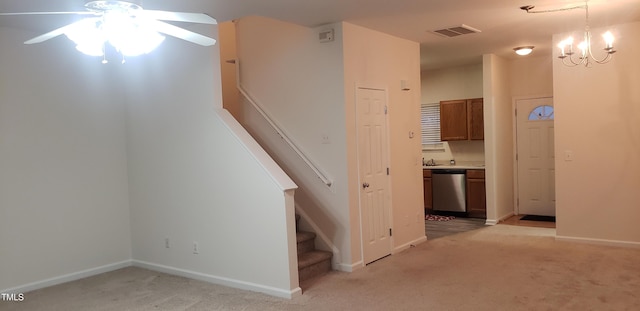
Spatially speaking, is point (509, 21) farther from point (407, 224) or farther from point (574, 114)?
point (407, 224)

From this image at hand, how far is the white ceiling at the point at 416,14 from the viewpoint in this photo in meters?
3.82

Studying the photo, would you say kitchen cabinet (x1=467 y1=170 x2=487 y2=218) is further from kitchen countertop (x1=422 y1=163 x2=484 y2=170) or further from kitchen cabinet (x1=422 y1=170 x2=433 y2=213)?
kitchen cabinet (x1=422 y1=170 x2=433 y2=213)

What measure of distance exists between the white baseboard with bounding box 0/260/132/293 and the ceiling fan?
2.93m

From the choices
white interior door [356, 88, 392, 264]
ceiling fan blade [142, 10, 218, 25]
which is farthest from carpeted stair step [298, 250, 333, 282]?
ceiling fan blade [142, 10, 218, 25]

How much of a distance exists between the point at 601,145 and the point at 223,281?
4446 mm

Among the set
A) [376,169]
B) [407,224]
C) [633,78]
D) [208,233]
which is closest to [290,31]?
[376,169]

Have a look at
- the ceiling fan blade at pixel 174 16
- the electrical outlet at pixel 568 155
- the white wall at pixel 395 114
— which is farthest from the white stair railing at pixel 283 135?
the electrical outlet at pixel 568 155

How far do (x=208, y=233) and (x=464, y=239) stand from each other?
10.8 ft

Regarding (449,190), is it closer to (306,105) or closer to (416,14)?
(306,105)

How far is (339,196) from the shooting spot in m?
4.83

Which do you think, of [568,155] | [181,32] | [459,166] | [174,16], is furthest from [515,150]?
[174,16]

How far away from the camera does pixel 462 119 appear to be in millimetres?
7840

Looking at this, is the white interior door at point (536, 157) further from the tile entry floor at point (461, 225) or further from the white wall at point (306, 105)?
the white wall at point (306, 105)

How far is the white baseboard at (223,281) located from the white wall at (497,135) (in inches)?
162
